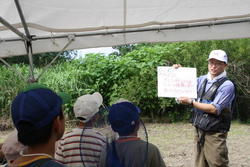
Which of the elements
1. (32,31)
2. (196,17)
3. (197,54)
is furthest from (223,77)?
(197,54)

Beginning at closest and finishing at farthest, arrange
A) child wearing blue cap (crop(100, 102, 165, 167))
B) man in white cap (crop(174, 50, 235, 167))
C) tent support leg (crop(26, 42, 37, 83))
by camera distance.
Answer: child wearing blue cap (crop(100, 102, 165, 167)) < man in white cap (crop(174, 50, 235, 167)) < tent support leg (crop(26, 42, 37, 83))

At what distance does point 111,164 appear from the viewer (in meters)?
1.65

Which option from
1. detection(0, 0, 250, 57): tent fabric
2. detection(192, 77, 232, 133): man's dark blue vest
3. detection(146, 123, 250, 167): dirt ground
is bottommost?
detection(146, 123, 250, 167): dirt ground

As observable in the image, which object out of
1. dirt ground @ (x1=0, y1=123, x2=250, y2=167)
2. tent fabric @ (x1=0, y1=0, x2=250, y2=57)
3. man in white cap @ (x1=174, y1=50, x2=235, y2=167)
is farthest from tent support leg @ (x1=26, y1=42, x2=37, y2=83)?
dirt ground @ (x1=0, y1=123, x2=250, y2=167)

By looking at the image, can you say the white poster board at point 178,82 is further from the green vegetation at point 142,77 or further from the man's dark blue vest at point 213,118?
the green vegetation at point 142,77

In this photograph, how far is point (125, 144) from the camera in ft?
5.61

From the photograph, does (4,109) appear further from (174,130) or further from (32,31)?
(32,31)

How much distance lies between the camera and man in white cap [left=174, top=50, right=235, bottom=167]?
9.78 feet

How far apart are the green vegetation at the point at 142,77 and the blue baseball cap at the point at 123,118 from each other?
6456 millimetres

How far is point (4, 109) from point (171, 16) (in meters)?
7.04

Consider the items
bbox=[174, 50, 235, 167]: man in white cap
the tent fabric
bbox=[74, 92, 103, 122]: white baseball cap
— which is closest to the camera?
bbox=[74, 92, 103, 122]: white baseball cap

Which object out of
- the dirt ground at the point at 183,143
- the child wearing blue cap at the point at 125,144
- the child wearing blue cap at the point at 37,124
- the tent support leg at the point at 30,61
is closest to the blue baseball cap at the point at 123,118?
the child wearing blue cap at the point at 125,144

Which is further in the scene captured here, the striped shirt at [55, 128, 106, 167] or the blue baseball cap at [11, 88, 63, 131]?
the striped shirt at [55, 128, 106, 167]

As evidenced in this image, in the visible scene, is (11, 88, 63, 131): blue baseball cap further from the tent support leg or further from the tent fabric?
the tent support leg
